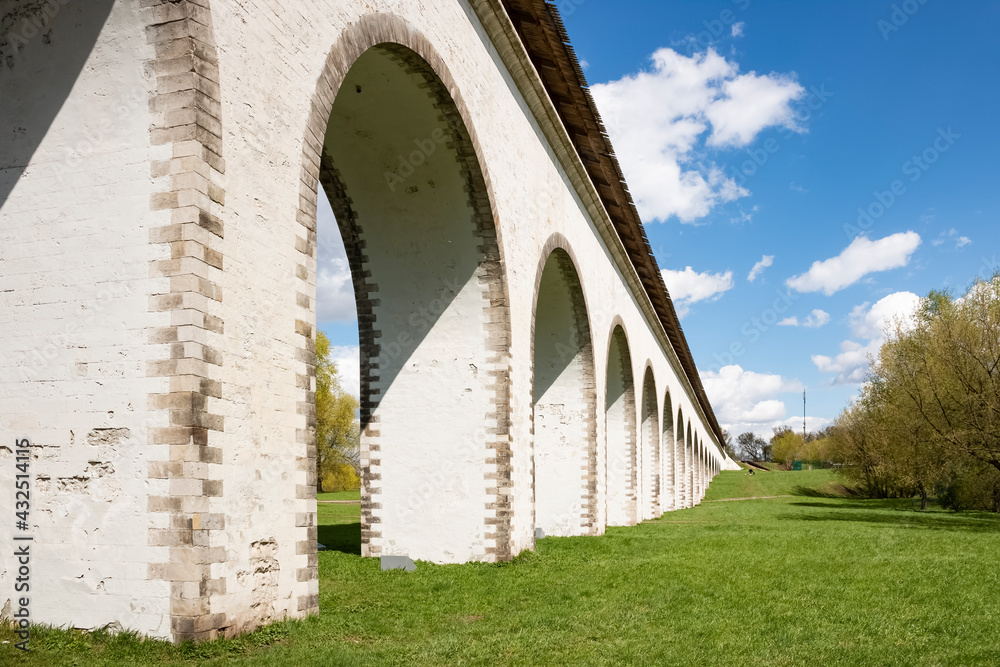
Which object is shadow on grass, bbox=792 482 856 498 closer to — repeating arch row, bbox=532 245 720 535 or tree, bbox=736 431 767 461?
repeating arch row, bbox=532 245 720 535

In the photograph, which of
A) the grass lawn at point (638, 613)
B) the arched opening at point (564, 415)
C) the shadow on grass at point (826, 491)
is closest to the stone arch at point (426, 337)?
the grass lawn at point (638, 613)

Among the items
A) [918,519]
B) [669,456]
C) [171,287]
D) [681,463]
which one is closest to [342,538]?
[171,287]

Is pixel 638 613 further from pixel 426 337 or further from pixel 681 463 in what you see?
pixel 681 463

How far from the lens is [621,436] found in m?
19.2

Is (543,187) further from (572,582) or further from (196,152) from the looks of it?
(196,152)

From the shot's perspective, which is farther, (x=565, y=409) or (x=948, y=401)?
(x=948, y=401)

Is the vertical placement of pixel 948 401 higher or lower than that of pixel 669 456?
higher

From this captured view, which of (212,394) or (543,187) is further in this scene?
(543,187)

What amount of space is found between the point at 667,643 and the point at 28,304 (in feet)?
15.8

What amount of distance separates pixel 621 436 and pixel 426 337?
1037cm

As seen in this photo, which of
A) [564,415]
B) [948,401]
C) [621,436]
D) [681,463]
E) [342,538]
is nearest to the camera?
[342,538]

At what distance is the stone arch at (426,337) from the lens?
9383 mm

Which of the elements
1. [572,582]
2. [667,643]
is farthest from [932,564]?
[667,643]

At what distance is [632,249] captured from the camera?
67.8ft
